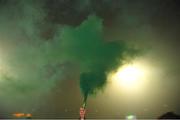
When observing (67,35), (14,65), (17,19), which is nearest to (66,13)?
(67,35)

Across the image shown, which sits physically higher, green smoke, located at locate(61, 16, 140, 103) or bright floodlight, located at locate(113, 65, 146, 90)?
green smoke, located at locate(61, 16, 140, 103)

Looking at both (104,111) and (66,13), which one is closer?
(104,111)

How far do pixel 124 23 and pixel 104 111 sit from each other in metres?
3.23

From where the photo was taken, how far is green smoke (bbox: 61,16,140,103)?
438 inches

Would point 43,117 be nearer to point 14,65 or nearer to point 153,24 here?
point 14,65

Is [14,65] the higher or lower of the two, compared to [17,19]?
lower

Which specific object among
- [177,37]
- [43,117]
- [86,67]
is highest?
[177,37]

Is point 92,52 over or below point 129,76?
over

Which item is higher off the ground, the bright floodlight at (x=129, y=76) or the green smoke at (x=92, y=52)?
the green smoke at (x=92, y=52)

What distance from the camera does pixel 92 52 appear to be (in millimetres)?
11320

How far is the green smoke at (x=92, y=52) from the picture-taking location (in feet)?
36.5

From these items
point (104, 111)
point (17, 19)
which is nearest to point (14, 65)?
point (17, 19)

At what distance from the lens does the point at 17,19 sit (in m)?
11.7

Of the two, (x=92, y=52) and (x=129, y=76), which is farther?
(x=92, y=52)
